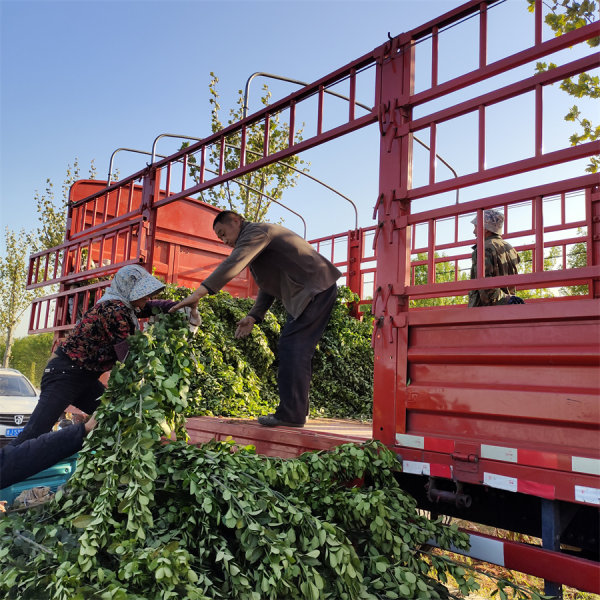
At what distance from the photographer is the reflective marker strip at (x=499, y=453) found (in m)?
2.45

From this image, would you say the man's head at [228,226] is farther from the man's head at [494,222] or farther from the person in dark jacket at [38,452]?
the man's head at [494,222]

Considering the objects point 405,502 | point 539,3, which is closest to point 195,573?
point 405,502

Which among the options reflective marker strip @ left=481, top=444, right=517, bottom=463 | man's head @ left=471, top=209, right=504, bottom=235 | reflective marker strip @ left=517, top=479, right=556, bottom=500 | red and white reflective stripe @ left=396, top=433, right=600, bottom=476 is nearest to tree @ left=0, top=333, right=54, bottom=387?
man's head @ left=471, top=209, right=504, bottom=235

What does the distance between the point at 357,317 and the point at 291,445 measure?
4286 millimetres

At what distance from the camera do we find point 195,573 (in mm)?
2213

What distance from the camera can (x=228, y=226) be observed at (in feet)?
12.8

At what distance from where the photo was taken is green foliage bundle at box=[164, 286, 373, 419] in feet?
16.6

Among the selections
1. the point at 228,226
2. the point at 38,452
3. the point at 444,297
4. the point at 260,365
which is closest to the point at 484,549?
the point at 228,226

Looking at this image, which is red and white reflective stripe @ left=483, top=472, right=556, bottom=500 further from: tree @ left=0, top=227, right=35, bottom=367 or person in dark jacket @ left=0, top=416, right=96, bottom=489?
tree @ left=0, top=227, right=35, bottom=367

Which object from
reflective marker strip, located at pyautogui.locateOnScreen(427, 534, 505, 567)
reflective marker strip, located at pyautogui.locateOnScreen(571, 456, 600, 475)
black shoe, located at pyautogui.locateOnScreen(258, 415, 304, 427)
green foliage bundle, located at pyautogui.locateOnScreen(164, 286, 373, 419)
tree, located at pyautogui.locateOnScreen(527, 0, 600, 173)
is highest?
tree, located at pyautogui.locateOnScreen(527, 0, 600, 173)

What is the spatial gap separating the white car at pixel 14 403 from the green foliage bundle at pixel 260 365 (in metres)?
4.17

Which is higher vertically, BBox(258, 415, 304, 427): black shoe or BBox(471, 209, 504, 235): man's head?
BBox(471, 209, 504, 235): man's head

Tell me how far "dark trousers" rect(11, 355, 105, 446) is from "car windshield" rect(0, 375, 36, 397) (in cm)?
633

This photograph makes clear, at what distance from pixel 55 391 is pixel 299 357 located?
1812 millimetres
